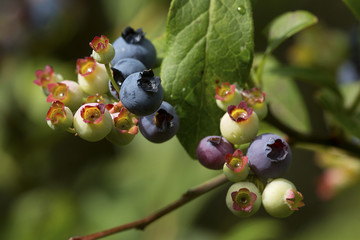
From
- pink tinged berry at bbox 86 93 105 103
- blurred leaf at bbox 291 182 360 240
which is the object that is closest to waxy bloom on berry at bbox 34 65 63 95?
pink tinged berry at bbox 86 93 105 103

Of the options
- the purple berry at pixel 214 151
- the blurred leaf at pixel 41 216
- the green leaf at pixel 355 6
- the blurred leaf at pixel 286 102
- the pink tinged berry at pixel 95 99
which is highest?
the pink tinged berry at pixel 95 99

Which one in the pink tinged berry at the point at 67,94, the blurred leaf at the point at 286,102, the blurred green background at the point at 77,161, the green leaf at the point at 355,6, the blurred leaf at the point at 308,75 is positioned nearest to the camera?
the pink tinged berry at the point at 67,94

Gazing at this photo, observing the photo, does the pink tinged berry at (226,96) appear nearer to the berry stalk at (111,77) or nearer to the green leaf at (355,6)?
the berry stalk at (111,77)

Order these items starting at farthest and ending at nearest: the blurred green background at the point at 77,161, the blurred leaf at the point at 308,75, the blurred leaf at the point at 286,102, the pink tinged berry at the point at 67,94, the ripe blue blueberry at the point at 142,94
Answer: the blurred green background at the point at 77,161, the blurred leaf at the point at 286,102, the blurred leaf at the point at 308,75, the pink tinged berry at the point at 67,94, the ripe blue blueberry at the point at 142,94

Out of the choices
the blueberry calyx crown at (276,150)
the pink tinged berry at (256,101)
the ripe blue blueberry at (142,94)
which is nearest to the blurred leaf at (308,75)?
the pink tinged berry at (256,101)

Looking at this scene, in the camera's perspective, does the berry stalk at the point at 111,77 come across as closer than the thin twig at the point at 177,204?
Yes

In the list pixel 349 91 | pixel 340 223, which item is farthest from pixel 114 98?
pixel 340 223

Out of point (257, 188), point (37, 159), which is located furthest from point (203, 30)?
point (37, 159)
